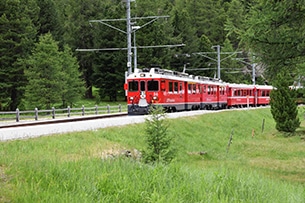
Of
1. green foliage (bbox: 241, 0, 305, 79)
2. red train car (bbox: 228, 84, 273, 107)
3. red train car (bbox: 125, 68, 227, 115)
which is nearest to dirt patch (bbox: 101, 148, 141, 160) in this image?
green foliage (bbox: 241, 0, 305, 79)

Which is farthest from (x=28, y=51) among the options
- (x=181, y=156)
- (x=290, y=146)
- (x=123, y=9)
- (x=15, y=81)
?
(x=181, y=156)

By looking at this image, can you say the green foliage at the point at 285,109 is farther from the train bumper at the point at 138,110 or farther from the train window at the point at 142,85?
the train bumper at the point at 138,110

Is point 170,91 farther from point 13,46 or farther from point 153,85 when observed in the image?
point 13,46

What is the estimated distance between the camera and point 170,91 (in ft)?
103

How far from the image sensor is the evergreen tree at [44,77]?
45188 millimetres

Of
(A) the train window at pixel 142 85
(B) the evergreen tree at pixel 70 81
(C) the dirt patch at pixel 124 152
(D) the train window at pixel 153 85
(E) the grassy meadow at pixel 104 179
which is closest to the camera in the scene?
(E) the grassy meadow at pixel 104 179

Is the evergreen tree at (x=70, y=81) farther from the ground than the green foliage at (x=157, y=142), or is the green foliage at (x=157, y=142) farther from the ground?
the evergreen tree at (x=70, y=81)

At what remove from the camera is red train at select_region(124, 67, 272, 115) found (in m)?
29.9

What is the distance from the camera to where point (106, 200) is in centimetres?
730

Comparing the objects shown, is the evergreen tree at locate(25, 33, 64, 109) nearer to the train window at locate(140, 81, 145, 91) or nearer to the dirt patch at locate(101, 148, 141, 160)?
the train window at locate(140, 81, 145, 91)

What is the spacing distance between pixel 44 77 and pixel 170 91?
1959cm

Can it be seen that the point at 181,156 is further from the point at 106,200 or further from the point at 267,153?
the point at 106,200

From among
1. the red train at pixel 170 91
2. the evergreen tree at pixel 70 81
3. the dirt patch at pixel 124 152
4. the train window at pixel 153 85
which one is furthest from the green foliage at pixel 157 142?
the evergreen tree at pixel 70 81

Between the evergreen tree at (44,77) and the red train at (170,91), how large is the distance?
14.8 metres
